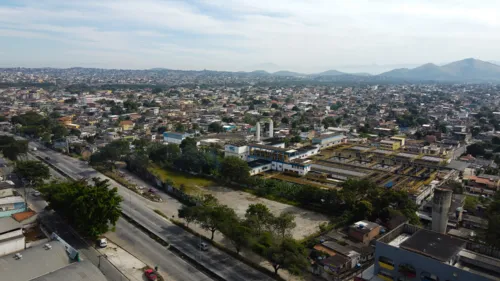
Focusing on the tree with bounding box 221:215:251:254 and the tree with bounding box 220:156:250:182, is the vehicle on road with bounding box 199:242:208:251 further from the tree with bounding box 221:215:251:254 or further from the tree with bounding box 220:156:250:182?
the tree with bounding box 220:156:250:182

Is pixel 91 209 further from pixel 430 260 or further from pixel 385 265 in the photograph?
pixel 430 260

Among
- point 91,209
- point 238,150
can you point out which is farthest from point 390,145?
point 91,209

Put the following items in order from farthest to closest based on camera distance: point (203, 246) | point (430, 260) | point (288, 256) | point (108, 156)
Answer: point (108, 156)
point (203, 246)
point (288, 256)
point (430, 260)

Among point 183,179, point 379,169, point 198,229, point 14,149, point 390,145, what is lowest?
point 183,179

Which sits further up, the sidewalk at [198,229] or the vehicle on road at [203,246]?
the vehicle on road at [203,246]

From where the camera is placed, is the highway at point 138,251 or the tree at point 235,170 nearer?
the highway at point 138,251

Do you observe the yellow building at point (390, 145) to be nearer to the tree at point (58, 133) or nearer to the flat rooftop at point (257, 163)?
the flat rooftop at point (257, 163)

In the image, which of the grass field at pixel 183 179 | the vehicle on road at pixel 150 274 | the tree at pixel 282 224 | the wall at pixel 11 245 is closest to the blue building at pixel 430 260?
the tree at pixel 282 224
